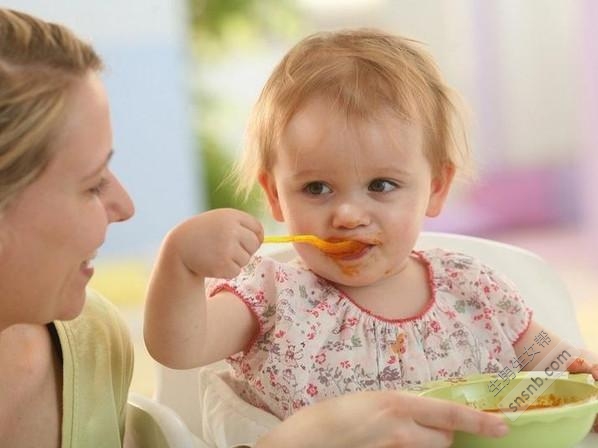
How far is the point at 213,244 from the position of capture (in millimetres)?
1028

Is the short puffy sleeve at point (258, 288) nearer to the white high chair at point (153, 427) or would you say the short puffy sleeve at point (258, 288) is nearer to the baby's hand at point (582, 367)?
the white high chair at point (153, 427)

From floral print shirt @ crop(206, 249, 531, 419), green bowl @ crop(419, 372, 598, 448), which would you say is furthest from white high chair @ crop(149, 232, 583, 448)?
green bowl @ crop(419, 372, 598, 448)

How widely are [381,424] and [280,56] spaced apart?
284cm

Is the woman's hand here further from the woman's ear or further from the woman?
the woman's ear

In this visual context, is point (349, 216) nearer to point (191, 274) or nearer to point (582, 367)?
point (191, 274)

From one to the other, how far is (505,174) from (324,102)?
3496 millimetres

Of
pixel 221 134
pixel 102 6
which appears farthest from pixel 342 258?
pixel 221 134

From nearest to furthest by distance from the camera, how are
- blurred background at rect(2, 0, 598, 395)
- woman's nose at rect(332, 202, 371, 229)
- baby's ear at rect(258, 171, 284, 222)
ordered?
woman's nose at rect(332, 202, 371, 229) < baby's ear at rect(258, 171, 284, 222) < blurred background at rect(2, 0, 598, 395)

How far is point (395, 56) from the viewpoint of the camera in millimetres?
1240

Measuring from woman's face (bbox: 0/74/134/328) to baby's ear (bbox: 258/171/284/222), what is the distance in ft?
0.96

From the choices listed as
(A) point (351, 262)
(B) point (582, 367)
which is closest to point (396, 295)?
(A) point (351, 262)

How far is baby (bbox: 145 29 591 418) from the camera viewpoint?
46.1 inches

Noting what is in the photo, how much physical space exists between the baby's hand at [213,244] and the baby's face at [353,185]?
16 cm

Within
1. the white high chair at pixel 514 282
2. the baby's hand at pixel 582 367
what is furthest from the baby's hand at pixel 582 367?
the white high chair at pixel 514 282
